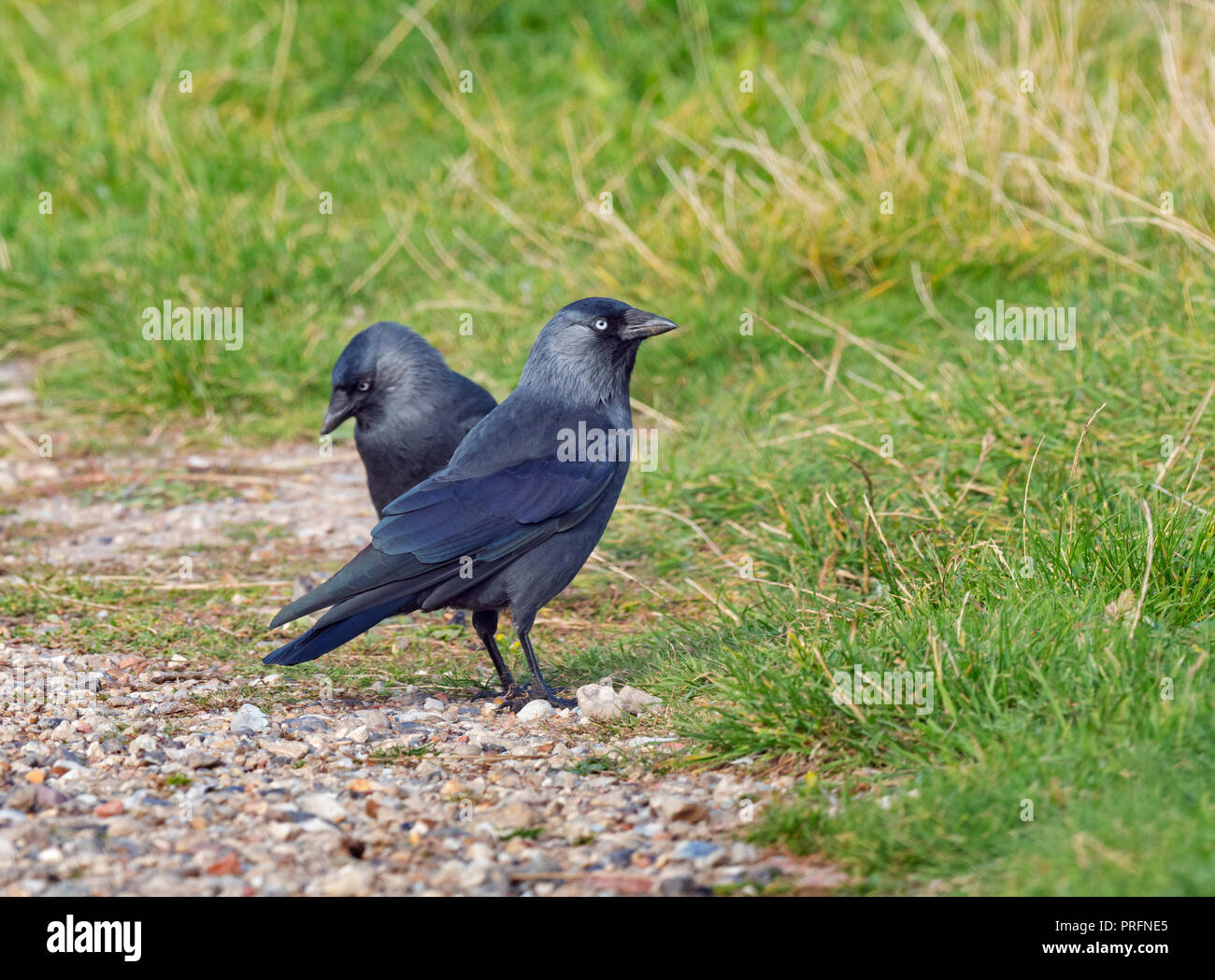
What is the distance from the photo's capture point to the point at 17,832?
285cm

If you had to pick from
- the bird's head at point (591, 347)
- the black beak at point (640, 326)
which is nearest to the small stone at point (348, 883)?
the bird's head at point (591, 347)

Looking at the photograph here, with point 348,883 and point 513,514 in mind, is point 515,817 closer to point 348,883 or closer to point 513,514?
point 348,883

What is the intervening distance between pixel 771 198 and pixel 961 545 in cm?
342

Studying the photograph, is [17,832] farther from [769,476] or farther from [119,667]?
[769,476]

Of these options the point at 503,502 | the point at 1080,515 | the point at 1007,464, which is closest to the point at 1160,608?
the point at 1080,515

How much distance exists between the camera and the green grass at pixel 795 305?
3.10 metres

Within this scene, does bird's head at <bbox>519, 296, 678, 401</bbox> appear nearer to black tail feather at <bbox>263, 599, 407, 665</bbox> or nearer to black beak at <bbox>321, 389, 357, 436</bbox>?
black beak at <bbox>321, 389, 357, 436</bbox>

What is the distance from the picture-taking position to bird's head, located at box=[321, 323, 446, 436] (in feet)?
16.3

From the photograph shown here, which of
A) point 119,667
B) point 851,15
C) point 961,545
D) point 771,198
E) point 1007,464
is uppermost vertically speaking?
point 851,15

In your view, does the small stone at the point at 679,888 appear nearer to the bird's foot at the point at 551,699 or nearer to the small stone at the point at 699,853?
the small stone at the point at 699,853

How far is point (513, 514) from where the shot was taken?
4.05m

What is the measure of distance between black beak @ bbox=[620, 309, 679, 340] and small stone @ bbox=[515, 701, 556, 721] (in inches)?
49.2

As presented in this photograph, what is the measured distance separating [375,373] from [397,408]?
153 mm

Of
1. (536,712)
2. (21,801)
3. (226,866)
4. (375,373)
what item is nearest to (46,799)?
(21,801)
